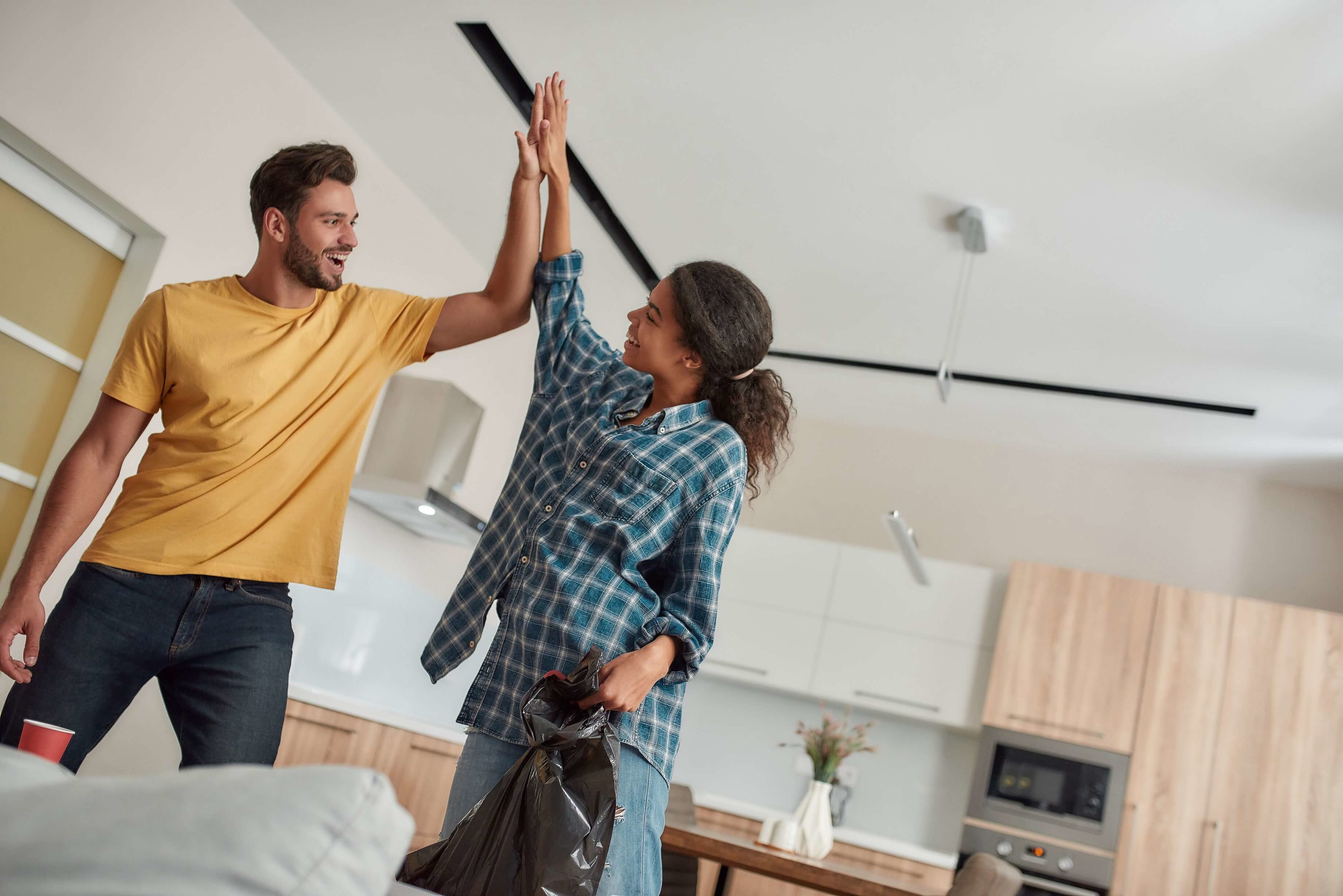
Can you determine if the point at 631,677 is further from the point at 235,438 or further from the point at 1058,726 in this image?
the point at 1058,726

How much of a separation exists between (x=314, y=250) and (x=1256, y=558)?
16.0 feet

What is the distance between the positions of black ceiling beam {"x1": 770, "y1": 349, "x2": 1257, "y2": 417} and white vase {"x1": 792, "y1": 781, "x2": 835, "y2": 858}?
2.23 metres

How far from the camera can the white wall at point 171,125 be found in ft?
8.74

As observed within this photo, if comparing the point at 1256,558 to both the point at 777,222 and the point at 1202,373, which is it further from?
the point at 777,222

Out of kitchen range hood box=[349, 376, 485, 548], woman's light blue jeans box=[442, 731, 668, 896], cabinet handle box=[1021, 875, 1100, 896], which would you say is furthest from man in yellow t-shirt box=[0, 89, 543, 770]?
cabinet handle box=[1021, 875, 1100, 896]

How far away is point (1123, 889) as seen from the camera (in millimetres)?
4344

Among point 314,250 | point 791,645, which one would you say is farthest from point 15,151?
point 791,645

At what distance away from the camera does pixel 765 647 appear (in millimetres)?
5273

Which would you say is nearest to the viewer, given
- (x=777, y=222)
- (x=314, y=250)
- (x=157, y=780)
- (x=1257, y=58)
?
(x=157, y=780)

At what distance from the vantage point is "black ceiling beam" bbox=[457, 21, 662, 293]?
3.12m

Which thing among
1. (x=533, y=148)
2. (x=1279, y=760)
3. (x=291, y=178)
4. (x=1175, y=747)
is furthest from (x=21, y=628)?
(x=1279, y=760)

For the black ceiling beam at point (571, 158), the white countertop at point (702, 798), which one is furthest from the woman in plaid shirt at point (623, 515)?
the white countertop at point (702, 798)

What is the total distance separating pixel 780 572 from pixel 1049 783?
5.02 ft

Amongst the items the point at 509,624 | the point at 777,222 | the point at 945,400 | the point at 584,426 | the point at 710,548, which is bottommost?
the point at 509,624
